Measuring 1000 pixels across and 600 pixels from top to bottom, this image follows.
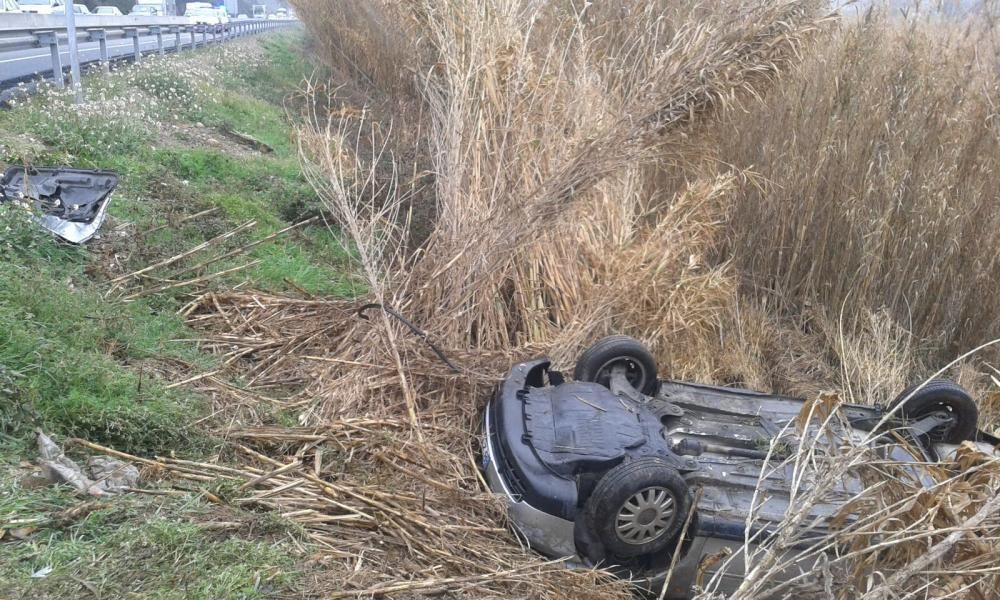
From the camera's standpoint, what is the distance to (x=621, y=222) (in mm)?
6348

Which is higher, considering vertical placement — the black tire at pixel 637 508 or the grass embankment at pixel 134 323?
the grass embankment at pixel 134 323

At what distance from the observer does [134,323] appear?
15.8 ft

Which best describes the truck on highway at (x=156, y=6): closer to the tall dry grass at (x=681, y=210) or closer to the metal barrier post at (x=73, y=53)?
the metal barrier post at (x=73, y=53)

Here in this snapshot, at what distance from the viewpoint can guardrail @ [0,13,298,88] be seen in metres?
8.52

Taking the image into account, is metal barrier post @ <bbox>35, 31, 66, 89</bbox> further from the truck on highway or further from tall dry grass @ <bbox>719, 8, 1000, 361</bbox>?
the truck on highway

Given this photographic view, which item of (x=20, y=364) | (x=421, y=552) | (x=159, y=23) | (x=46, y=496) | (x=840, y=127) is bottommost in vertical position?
(x=421, y=552)

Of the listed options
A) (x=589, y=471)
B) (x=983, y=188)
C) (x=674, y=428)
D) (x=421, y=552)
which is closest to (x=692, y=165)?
(x=983, y=188)

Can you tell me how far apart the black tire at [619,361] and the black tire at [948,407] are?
1.45 metres

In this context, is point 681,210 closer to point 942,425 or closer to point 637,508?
point 942,425

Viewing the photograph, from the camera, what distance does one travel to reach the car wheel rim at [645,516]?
11.2 feet

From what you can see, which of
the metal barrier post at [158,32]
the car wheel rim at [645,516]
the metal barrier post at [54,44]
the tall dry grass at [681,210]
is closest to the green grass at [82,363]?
the tall dry grass at [681,210]

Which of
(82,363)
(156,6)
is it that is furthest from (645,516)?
(156,6)

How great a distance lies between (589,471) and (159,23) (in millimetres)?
14869

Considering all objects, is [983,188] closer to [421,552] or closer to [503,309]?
[503,309]
